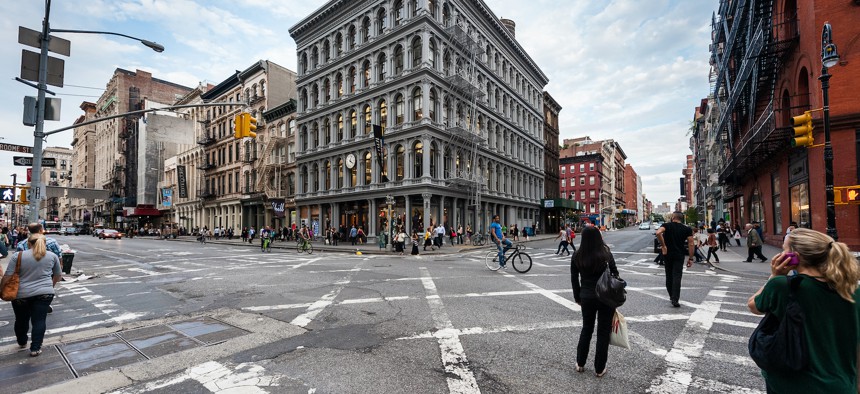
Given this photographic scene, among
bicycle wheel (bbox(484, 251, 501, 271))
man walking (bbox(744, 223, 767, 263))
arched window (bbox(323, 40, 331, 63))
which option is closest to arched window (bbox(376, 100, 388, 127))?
arched window (bbox(323, 40, 331, 63))

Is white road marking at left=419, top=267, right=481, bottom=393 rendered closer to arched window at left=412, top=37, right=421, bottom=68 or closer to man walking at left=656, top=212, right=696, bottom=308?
man walking at left=656, top=212, right=696, bottom=308

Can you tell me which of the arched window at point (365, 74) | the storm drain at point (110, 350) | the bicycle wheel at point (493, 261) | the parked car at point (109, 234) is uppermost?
the arched window at point (365, 74)

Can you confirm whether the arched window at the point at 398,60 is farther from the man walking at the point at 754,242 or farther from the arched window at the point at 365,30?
the man walking at the point at 754,242

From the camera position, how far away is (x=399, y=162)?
32125mm

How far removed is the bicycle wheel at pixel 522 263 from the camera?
1323 cm

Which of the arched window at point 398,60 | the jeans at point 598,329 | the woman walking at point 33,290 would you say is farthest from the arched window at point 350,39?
the jeans at point 598,329

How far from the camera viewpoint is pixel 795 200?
18859mm

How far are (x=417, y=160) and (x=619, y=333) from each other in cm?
→ 2714

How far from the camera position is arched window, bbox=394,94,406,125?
32025 millimetres

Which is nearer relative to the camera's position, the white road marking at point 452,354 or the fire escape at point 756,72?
the white road marking at point 452,354

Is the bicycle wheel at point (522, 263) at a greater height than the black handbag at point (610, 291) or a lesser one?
lesser

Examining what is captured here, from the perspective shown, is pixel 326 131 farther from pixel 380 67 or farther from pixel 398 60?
pixel 398 60

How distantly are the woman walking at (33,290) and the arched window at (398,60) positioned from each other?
28.9m

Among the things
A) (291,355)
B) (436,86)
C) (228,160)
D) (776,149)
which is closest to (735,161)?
(776,149)
